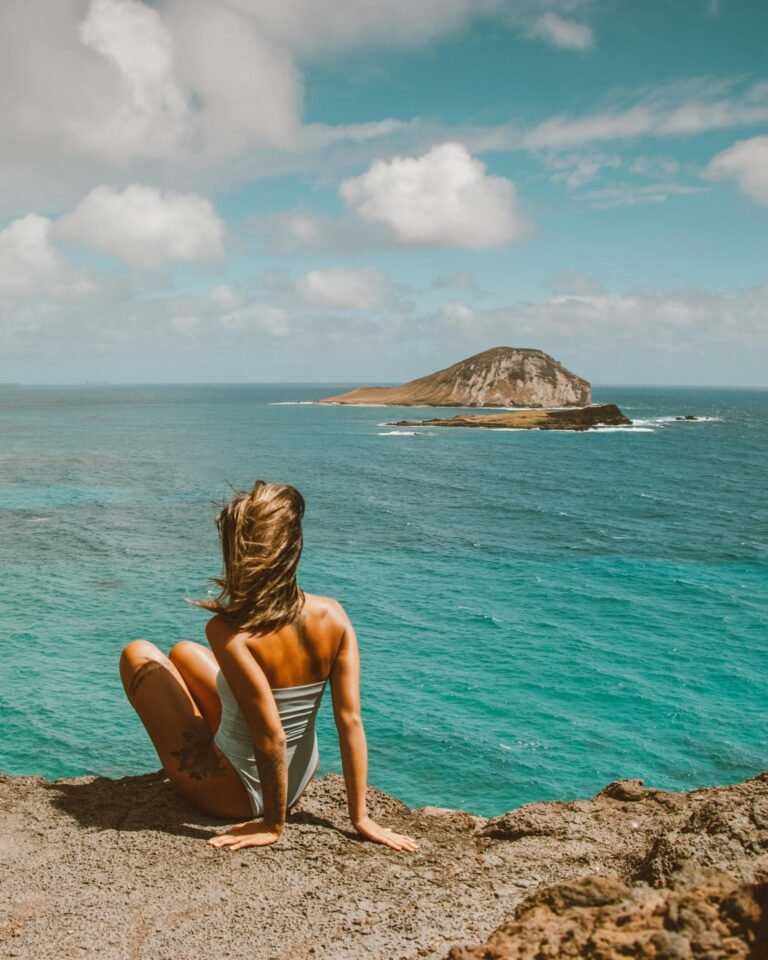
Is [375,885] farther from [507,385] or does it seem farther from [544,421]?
[507,385]

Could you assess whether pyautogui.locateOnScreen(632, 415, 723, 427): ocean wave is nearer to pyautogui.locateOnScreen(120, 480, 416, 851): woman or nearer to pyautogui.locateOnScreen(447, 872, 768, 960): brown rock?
pyautogui.locateOnScreen(120, 480, 416, 851): woman

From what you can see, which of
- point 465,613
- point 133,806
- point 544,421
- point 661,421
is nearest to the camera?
point 133,806

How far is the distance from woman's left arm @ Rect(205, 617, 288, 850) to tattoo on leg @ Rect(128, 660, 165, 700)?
924 mm

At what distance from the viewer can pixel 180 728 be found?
5.24 m

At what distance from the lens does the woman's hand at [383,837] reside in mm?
5156

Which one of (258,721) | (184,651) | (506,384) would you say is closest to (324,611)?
(258,721)

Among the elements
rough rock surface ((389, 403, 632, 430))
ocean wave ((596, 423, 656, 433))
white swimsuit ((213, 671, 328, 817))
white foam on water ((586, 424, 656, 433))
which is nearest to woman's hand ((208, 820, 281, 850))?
white swimsuit ((213, 671, 328, 817))

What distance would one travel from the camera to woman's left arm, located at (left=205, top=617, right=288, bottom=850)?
4492 mm

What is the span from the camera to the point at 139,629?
24.7 metres

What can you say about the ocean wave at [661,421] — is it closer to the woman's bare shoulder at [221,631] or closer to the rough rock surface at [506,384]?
the rough rock surface at [506,384]

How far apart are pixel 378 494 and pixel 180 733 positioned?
48491 mm

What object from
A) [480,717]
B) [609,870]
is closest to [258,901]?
[609,870]

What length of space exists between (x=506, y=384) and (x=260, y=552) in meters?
166

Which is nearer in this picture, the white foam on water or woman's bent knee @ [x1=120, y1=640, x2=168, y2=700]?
woman's bent knee @ [x1=120, y1=640, x2=168, y2=700]
